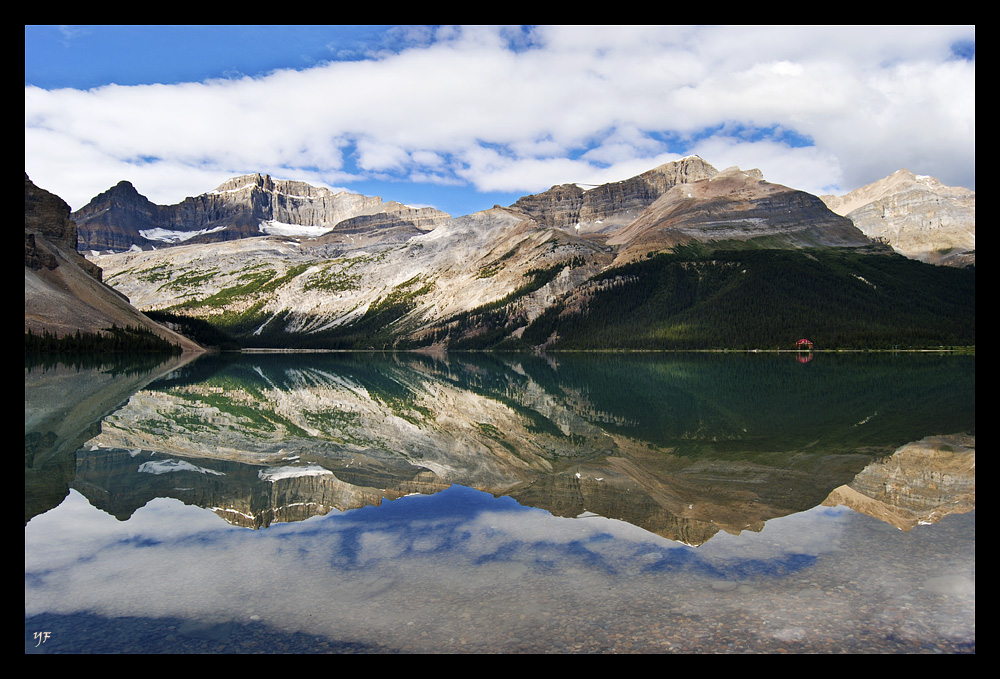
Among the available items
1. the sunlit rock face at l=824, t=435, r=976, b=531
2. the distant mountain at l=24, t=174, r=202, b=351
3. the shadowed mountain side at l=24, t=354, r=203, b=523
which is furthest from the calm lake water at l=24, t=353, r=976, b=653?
the distant mountain at l=24, t=174, r=202, b=351

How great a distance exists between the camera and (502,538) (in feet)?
48.2

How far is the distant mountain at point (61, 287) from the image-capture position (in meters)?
125

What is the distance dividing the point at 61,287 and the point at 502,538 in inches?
6507

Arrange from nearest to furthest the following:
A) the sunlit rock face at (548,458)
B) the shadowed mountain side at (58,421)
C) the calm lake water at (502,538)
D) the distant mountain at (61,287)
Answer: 1. the calm lake water at (502,538)
2. the sunlit rock face at (548,458)
3. the shadowed mountain side at (58,421)
4. the distant mountain at (61,287)

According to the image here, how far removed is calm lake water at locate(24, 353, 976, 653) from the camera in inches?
388

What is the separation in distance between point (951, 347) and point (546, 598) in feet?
627

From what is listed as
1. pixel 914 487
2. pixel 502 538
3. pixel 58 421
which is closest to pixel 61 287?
pixel 58 421

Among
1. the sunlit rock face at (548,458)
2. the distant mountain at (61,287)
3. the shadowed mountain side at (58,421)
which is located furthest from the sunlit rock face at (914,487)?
the distant mountain at (61,287)

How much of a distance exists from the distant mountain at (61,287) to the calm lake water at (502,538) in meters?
117

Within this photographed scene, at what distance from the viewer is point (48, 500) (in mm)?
17703

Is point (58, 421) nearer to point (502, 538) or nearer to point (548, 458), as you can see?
point (548, 458)

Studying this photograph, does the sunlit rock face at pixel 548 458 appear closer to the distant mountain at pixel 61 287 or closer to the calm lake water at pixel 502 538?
the calm lake water at pixel 502 538
